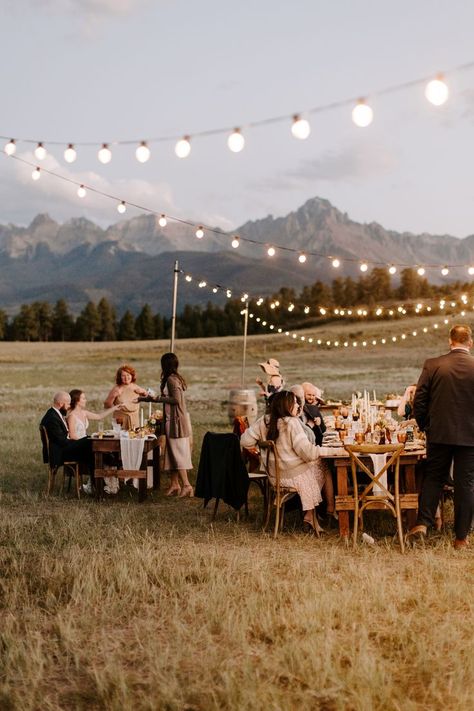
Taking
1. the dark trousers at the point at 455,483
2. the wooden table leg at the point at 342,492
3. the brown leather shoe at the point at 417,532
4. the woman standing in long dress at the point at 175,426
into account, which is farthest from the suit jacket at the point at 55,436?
the dark trousers at the point at 455,483

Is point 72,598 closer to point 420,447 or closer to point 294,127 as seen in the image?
point 420,447

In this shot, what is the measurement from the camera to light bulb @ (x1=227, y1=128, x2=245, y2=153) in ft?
32.3

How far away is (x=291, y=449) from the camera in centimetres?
830

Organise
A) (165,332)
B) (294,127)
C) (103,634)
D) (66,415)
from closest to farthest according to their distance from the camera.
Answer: (103,634) → (294,127) → (66,415) → (165,332)

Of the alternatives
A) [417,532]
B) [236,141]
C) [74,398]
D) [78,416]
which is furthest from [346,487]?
[74,398]

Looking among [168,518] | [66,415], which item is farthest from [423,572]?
[66,415]

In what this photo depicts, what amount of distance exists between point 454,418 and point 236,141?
4455 mm

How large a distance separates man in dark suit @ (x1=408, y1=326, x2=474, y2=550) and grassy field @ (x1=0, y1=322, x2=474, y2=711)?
20.4 inches

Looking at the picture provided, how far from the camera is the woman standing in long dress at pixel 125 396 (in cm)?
1141

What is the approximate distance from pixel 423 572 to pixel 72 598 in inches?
112

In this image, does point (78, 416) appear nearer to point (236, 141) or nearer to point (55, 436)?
point (55, 436)

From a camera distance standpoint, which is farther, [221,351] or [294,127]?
[221,351]

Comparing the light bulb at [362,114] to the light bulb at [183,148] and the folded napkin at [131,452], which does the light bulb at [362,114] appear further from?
the folded napkin at [131,452]

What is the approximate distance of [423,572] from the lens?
6.71m
